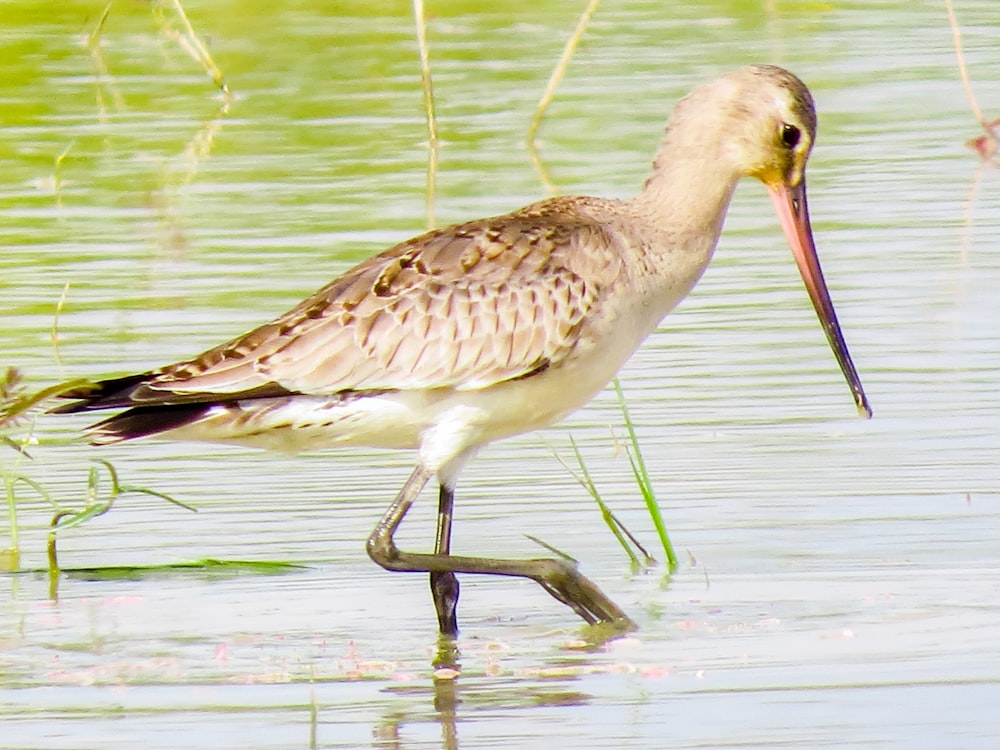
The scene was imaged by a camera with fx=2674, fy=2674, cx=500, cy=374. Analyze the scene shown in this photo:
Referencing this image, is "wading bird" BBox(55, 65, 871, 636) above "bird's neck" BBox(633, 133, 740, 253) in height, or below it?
below

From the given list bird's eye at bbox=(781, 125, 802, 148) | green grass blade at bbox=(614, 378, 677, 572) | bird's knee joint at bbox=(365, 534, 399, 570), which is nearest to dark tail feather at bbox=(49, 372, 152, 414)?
bird's knee joint at bbox=(365, 534, 399, 570)

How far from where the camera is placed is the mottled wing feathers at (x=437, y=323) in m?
6.73

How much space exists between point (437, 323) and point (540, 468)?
1292 millimetres

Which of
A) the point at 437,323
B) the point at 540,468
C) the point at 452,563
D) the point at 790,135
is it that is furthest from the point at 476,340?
the point at 540,468

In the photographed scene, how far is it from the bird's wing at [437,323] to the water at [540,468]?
59 centimetres

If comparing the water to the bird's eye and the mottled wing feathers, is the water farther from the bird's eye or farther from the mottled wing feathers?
the bird's eye

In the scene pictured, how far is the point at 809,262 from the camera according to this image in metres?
7.37

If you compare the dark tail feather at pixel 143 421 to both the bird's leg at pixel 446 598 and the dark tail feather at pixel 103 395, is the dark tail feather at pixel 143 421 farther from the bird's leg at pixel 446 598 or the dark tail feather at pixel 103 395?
the bird's leg at pixel 446 598

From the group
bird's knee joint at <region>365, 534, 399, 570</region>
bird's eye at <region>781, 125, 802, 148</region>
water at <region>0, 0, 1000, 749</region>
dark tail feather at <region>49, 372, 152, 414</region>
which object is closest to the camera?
water at <region>0, 0, 1000, 749</region>

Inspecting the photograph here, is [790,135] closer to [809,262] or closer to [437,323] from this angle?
[809,262]

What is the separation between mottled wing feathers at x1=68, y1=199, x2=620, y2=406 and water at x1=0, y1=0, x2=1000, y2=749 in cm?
59

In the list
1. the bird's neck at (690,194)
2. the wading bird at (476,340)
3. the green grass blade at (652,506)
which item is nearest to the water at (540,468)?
the green grass blade at (652,506)

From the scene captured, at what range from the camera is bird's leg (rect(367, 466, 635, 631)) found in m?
6.67

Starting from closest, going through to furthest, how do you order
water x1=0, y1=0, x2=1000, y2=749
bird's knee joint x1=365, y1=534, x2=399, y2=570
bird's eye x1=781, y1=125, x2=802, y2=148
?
water x1=0, y1=0, x2=1000, y2=749, bird's knee joint x1=365, y1=534, x2=399, y2=570, bird's eye x1=781, y1=125, x2=802, y2=148
